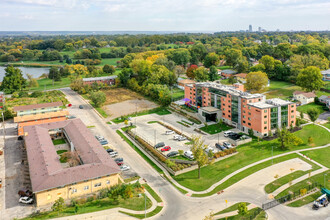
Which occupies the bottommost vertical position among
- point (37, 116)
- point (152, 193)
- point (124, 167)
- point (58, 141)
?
point (152, 193)

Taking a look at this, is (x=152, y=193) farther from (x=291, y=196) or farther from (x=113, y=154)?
(x=291, y=196)

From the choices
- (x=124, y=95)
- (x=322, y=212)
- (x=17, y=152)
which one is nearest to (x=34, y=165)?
(x=17, y=152)

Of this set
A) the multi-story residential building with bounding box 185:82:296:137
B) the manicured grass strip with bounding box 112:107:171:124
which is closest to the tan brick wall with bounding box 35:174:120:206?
the manicured grass strip with bounding box 112:107:171:124

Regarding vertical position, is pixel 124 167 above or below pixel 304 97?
below

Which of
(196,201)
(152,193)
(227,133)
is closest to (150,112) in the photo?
(227,133)

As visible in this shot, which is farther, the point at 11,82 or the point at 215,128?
the point at 11,82

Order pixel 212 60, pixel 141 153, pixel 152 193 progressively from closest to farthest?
pixel 152 193 → pixel 141 153 → pixel 212 60

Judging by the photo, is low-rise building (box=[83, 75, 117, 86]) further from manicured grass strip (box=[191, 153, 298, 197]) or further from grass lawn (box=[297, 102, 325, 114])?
manicured grass strip (box=[191, 153, 298, 197])

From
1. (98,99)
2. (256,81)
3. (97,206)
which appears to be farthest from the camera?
(256,81)
